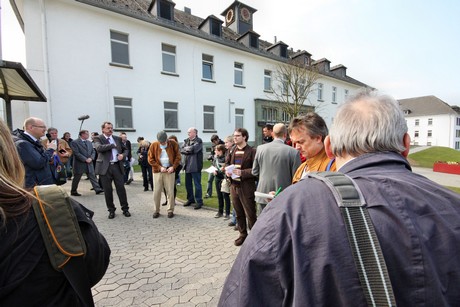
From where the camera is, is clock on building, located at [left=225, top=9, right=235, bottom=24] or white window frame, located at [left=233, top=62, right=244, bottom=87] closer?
white window frame, located at [left=233, top=62, right=244, bottom=87]

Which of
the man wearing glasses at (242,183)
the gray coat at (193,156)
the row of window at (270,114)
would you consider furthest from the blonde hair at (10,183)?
the row of window at (270,114)

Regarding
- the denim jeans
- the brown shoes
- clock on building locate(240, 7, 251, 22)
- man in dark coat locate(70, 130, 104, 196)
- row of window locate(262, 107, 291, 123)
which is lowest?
the brown shoes

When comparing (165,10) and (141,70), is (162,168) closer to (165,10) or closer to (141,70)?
(141,70)

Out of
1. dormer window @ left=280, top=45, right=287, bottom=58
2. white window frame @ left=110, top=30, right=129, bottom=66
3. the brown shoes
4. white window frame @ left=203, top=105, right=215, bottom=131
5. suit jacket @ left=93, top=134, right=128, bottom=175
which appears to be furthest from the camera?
dormer window @ left=280, top=45, right=287, bottom=58

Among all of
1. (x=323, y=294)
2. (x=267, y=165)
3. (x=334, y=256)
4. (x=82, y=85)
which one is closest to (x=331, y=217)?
(x=334, y=256)

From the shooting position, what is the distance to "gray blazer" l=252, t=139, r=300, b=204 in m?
3.58

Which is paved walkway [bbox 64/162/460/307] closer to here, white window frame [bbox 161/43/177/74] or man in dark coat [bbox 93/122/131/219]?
man in dark coat [bbox 93/122/131/219]

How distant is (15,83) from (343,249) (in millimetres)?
7579

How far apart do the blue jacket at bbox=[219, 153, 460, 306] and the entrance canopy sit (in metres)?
5.55

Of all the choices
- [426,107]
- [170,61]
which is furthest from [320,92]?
[426,107]

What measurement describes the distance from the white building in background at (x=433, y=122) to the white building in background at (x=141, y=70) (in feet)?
Answer: 159

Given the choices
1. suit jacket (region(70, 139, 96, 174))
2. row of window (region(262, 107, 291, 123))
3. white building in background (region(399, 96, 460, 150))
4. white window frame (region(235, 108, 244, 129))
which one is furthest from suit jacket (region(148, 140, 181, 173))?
white building in background (region(399, 96, 460, 150))

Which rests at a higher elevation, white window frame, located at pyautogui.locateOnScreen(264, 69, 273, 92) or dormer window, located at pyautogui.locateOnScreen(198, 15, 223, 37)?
dormer window, located at pyautogui.locateOnScreen(198, 15, 223, 37)

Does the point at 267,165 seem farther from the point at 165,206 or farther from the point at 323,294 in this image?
the point at 165,206
